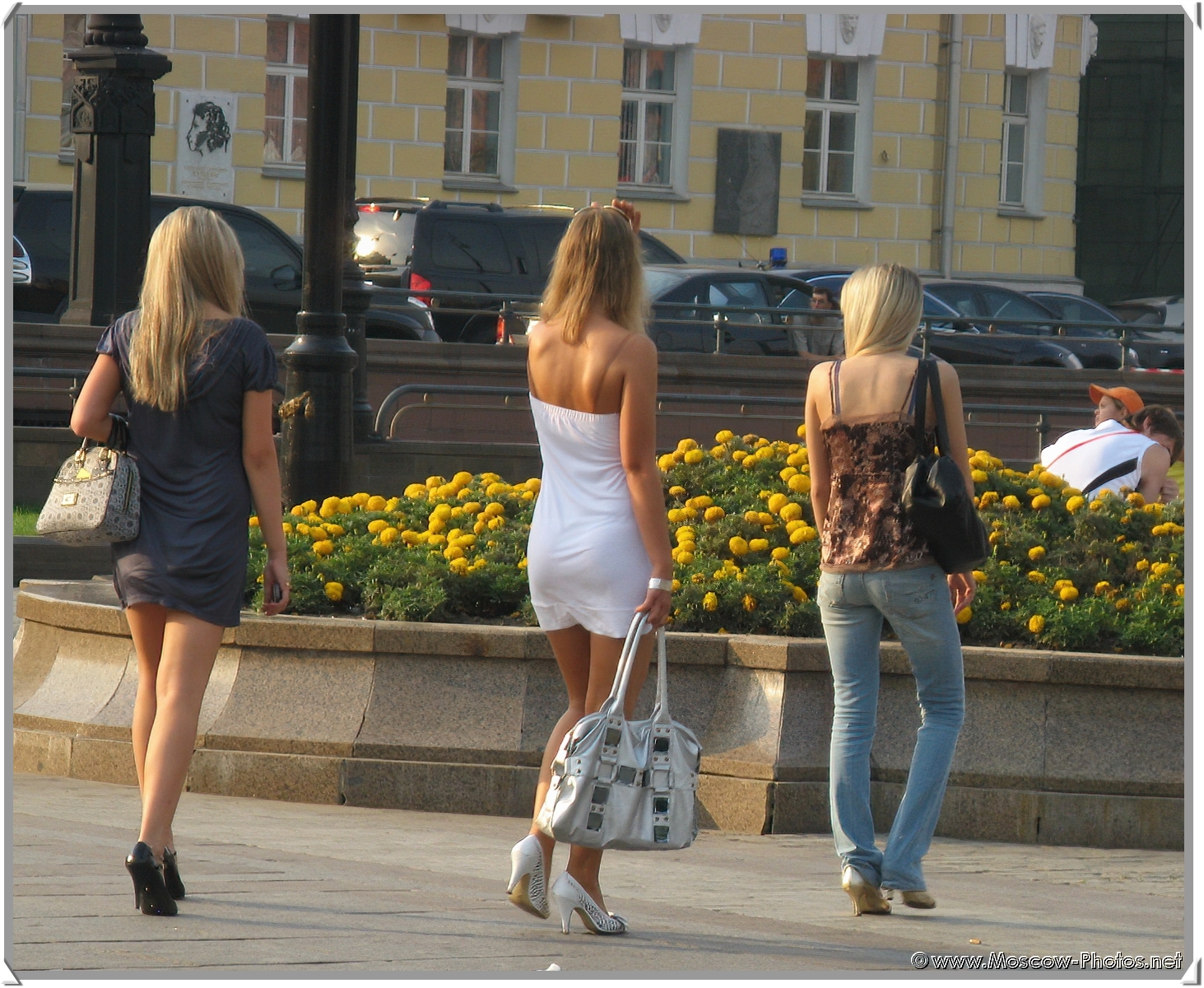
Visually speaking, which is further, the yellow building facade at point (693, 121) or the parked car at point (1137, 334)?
the yellow building facade at point (693, 121)

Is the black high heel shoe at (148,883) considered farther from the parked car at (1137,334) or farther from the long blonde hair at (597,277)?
the parked car at (1137,334)

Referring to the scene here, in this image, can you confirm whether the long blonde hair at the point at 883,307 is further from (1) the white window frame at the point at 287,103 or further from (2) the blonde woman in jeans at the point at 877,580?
(1) the white window frame at the point at 287,103

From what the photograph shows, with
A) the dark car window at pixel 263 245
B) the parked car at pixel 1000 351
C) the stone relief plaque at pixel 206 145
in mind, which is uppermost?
the stone relief plaque at pixel 206 145

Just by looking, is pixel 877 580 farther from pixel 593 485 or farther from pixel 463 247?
pixel 463 247

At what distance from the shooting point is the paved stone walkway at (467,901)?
4742mm

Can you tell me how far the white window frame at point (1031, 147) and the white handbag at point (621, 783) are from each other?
2794 cm

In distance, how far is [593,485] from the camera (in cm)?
502

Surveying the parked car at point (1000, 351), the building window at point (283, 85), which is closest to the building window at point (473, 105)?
the building window at point (283, 85)

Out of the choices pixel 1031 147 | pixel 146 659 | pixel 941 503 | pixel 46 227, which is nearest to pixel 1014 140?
pixel 1031 147

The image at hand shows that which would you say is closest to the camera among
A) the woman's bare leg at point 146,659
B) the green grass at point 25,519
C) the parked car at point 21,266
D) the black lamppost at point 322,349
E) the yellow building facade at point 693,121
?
the woman's bare leg at point 146,659

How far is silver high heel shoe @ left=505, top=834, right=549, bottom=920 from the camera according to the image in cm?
505

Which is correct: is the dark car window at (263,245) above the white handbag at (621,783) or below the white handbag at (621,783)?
above

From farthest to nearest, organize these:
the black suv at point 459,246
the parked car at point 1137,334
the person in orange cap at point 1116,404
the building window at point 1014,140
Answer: the building window at point 1014,140
the parked car at point 1137,334
the black suv at point 459,246
the person in orange cap at point 1116,404

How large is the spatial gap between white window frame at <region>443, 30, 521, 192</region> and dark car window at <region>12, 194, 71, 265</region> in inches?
406
